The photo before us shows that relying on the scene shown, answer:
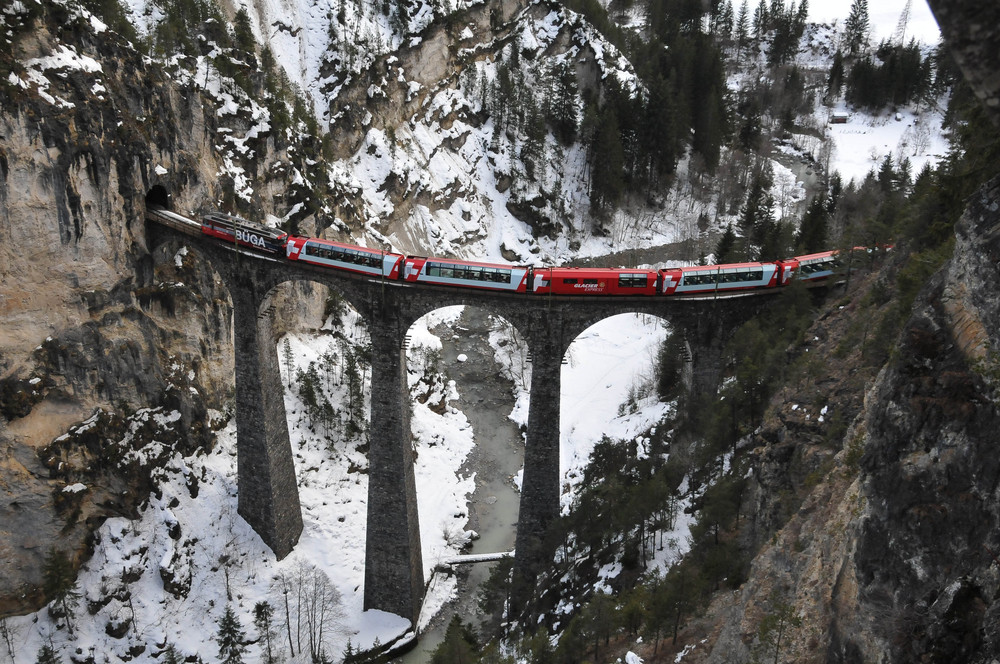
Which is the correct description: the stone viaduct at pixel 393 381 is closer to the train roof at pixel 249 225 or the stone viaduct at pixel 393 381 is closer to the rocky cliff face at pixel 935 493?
the train roof at pixel 249 225

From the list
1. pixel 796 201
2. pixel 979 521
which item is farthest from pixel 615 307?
pixel 796 201

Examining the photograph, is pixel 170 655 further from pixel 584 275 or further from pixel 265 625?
pixel 584 275

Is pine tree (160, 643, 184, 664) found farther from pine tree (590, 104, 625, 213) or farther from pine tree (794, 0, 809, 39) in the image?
pine tree (794, 0, 809, 39)

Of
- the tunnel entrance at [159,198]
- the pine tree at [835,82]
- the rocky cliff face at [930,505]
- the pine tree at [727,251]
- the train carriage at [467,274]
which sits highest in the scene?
the pine tree at [835,82]

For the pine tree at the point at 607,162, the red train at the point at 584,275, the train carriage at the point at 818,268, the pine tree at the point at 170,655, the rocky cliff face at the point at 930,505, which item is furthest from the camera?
the pine tree at the point at 607,162

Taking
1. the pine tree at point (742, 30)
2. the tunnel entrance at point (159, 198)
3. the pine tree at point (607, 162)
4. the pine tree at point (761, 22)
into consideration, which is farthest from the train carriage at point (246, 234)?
the pine tree at point (761, 22)

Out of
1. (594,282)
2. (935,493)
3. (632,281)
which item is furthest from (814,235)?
(935,493)
